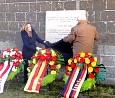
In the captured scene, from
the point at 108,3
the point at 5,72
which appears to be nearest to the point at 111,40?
the point at 108,3

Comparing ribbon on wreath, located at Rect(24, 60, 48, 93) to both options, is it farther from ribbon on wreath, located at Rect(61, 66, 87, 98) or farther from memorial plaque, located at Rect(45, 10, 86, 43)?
memorial plaque, located at Rect(45, 10, 86, 43)

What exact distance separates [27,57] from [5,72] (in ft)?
2.30

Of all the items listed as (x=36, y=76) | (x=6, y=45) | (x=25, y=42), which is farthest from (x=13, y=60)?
(x=6, y=45)

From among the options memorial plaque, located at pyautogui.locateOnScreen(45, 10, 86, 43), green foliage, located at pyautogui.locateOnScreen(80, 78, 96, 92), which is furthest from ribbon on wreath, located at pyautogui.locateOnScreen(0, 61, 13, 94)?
green foliage, located at pyautogui.locateOnScreen(80, 78, 96, 92)

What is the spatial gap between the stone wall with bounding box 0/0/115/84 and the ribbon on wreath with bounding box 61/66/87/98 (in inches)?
52.8

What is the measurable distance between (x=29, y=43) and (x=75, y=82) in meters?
1.59

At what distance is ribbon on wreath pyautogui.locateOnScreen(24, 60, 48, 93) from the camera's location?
22.2 ft

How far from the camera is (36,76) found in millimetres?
6812

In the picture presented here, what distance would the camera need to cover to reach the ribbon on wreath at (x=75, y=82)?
6.32m

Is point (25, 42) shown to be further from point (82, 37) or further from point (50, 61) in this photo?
point (82, 37)

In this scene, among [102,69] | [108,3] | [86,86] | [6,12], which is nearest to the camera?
[86,86]

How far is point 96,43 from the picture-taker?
24.9 ft

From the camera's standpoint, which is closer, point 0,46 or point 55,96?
point 55,96

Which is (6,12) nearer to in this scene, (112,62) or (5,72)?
(5,72)
